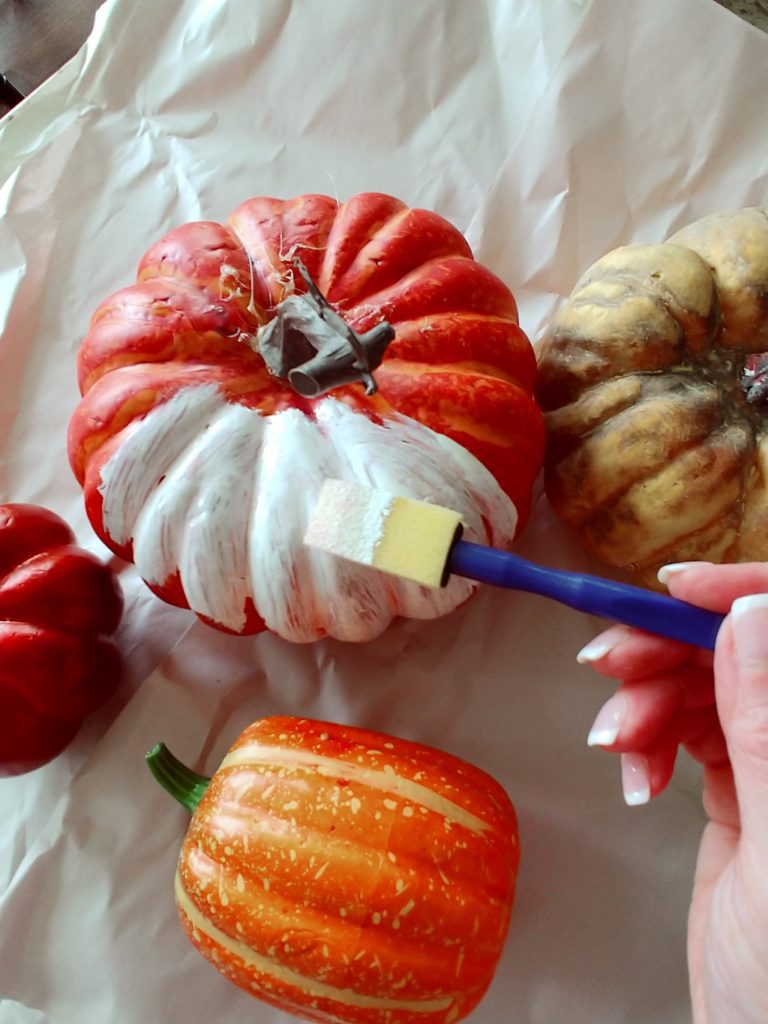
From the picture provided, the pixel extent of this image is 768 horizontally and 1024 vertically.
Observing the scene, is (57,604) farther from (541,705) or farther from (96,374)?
(541,705)

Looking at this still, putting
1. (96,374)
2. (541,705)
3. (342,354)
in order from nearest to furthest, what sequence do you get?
(342,354), (96,374), (541,705)

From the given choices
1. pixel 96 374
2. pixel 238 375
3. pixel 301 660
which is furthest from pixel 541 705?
pixel 96 374

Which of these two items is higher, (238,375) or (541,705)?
(238,375)

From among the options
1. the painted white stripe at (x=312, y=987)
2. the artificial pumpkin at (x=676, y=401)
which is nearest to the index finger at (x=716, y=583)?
the artificial pumpkin at (x=676, y=401)

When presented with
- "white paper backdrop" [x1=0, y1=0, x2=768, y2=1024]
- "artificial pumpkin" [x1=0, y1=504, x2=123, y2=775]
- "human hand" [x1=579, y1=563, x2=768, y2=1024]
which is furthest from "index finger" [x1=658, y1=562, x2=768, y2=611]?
"artificial pumpkin" [x1=0, y1=504, x2=123, y2=775]

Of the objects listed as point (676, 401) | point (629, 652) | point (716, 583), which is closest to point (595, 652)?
point (629, 652)
